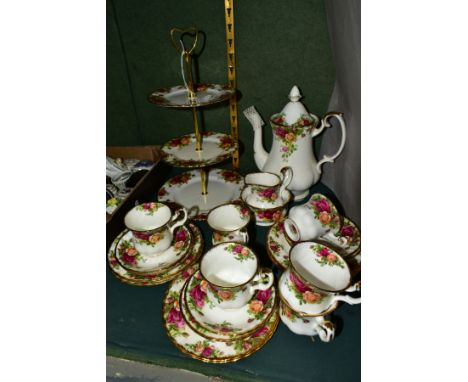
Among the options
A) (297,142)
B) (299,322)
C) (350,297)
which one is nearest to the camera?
(350,297)

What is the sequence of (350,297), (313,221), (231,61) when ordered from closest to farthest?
(350,297), (313,221), (231,61)

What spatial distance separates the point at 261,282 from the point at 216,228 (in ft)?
0.95

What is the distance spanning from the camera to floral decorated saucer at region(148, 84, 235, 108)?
3.46 feet

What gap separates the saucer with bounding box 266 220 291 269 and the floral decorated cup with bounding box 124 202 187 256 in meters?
0.29

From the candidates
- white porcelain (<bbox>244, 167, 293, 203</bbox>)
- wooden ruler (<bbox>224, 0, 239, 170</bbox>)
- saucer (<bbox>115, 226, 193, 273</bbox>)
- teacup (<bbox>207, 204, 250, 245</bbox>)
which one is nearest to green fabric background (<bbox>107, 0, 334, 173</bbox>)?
wooden ruler (<bbox>224, 0, 239, 170</bbox>)

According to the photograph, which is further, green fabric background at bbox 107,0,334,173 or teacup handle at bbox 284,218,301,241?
green fabric background at bbox 107,0,334,173

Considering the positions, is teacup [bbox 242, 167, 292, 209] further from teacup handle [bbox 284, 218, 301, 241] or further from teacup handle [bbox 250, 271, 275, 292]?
teacup handle [bbox 250, 271, 275, 292]

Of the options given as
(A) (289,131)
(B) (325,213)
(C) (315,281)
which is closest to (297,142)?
(A) (289,131)

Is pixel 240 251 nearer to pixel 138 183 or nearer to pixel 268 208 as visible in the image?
pixel 268 208

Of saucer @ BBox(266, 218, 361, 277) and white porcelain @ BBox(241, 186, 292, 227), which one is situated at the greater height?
white porcelain @ BBox(241, 186, 292, 227)

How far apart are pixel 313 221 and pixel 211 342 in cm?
45

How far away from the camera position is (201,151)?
1.24m

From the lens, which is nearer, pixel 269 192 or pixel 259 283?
pixel 259 283

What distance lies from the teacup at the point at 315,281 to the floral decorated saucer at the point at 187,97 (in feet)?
1.80
